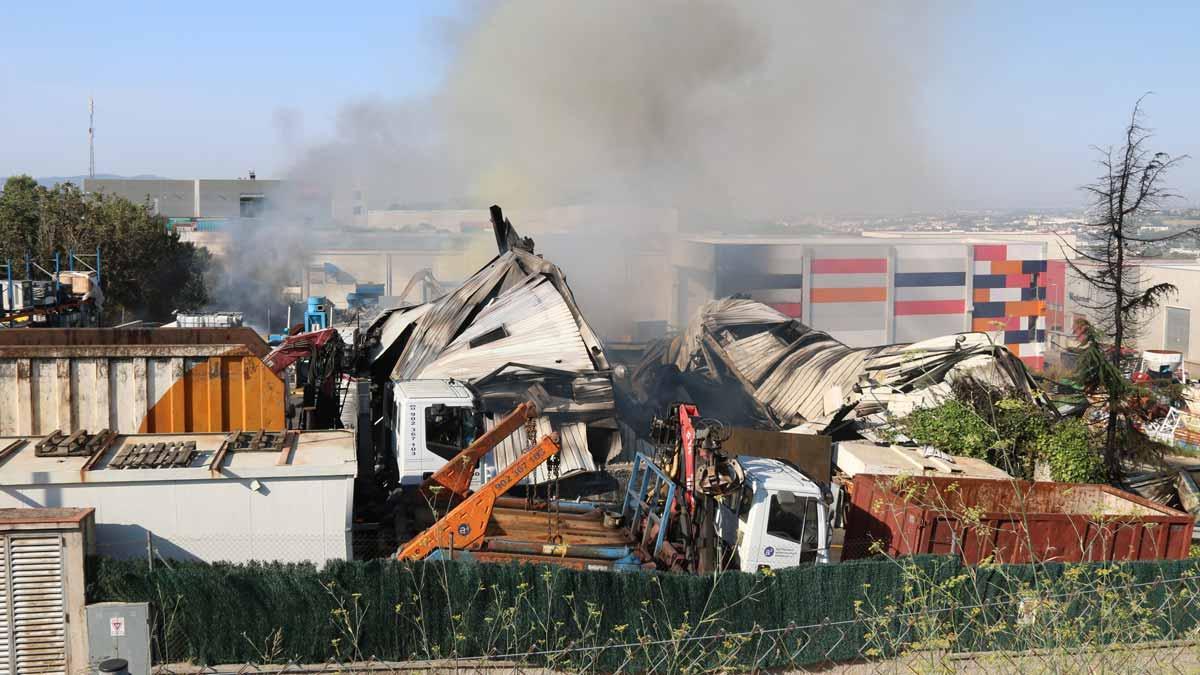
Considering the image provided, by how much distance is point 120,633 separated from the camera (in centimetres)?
695

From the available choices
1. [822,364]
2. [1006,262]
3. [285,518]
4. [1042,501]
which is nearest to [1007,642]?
[1042,501]

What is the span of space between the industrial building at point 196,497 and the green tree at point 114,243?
2589 cm

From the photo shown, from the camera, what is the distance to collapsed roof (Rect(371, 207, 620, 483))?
12.5 metres

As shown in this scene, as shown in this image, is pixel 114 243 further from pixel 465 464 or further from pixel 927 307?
pixel 927 307

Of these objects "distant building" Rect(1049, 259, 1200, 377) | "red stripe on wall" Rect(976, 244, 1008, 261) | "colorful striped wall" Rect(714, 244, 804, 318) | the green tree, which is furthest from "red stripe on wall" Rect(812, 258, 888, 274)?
Result: the green tree

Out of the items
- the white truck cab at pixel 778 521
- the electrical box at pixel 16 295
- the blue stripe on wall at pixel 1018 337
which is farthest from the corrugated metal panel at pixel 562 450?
the blue stripe on wall at pixel 1018 337

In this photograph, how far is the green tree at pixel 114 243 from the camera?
3200cm

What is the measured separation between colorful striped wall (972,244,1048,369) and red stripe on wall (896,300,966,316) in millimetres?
982

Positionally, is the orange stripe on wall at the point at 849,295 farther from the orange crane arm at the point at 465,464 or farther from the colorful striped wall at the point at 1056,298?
the orange crane arm at the point at 465,464

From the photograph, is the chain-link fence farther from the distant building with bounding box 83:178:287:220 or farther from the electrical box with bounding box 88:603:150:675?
the distant building with bounding box 83:178:287:220

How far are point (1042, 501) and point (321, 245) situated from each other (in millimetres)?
36063

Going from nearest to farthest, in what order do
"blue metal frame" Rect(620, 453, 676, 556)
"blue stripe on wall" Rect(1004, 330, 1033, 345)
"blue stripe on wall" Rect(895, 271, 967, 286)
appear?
"blue metal frame" Rect(620, 453, 676, 556)
"blue stripe on wall" Rect(895, 271, 967, 286)
"blue stripe on wall" Rect(1004, 330, 1033, 345)

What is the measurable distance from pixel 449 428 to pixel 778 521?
12.0 feet

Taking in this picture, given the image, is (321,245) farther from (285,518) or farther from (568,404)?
(285,518)
